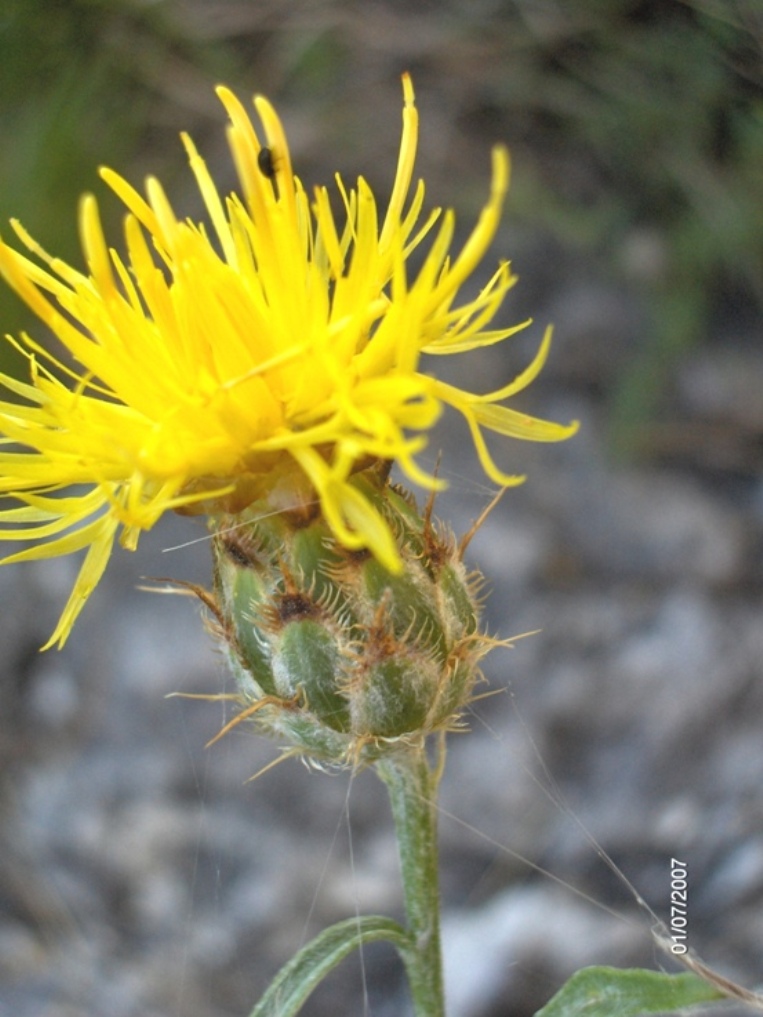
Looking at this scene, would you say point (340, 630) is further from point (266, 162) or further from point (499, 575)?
point (499, 575)

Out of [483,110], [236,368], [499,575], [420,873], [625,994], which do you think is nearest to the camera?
[236,368]

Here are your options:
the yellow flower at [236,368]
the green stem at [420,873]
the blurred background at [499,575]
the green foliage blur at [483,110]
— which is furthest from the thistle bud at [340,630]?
the green foliage blur at [483,110]

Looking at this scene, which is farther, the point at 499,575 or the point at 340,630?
the point at 499,575

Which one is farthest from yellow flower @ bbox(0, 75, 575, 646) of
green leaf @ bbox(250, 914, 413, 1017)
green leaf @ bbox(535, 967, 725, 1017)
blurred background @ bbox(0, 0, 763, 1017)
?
blurred background @ bbox(0, 0, 763, 1017)

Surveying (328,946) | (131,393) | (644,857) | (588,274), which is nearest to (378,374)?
(131,393)

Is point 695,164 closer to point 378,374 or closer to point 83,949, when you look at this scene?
point 378,374

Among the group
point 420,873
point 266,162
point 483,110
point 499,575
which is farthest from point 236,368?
point 483,110

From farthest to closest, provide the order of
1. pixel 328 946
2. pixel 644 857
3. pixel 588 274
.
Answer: pixel 588 274 → pixel 644 857 → pixel 328 946
